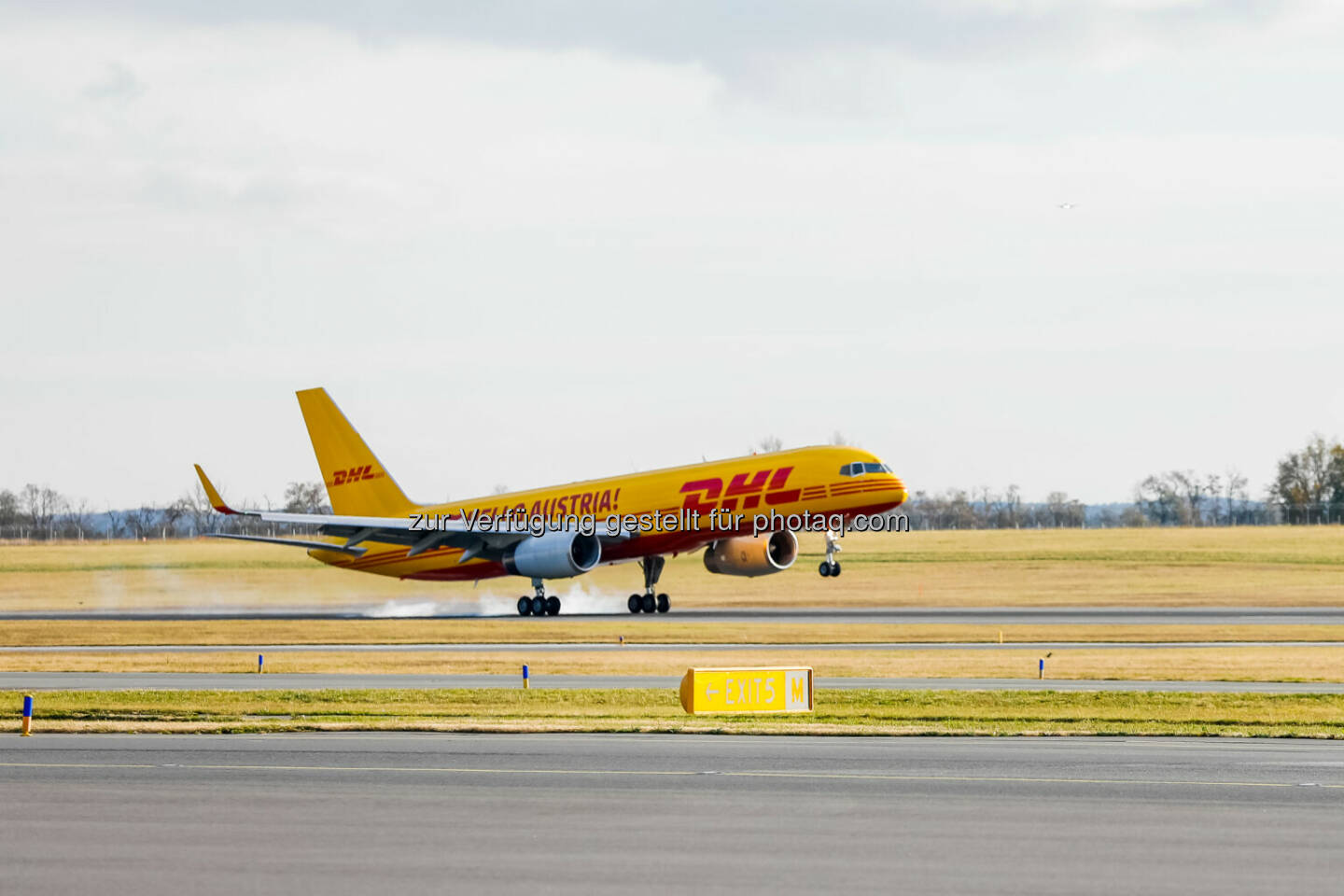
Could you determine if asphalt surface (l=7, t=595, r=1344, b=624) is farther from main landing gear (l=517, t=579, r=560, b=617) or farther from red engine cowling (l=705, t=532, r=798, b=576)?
red engine cowling (l=705, t=532, r=798, b=576)

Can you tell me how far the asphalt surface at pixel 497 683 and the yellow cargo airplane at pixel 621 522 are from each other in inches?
697

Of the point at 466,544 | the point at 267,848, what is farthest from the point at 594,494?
the point at 267,848

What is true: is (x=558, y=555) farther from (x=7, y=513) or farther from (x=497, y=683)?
(x=7, y=513)

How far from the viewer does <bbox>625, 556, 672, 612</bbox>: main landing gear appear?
5950cm

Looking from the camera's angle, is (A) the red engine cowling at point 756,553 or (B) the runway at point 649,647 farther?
(A) the red engine cowling at point 756,553

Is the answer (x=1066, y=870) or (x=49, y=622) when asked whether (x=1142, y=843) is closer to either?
(x=1066, y=870)

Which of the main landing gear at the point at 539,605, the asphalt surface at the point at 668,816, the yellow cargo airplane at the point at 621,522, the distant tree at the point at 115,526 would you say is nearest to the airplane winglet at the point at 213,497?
the yellow cargo airplane at the point at 621,522

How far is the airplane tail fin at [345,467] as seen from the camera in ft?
219

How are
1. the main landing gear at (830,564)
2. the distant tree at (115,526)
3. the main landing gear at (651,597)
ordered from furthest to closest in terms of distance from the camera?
the distant tree at (115,526) < the main landing gear at (651,597) < the main landing gear at (830,564)

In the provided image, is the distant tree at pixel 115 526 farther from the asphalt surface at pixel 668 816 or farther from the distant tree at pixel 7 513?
the asphalt surface at pixel 668 816

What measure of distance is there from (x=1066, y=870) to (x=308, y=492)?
5922 inches

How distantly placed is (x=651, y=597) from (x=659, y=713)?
3328cm

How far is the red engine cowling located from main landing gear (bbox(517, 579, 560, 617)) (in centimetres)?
652

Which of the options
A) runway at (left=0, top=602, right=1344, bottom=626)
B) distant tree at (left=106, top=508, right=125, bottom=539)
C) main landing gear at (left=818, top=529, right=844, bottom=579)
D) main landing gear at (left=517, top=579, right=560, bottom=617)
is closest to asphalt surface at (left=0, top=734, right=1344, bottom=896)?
main landing gear at (left=818, top=529, right=844, bottom=579)
